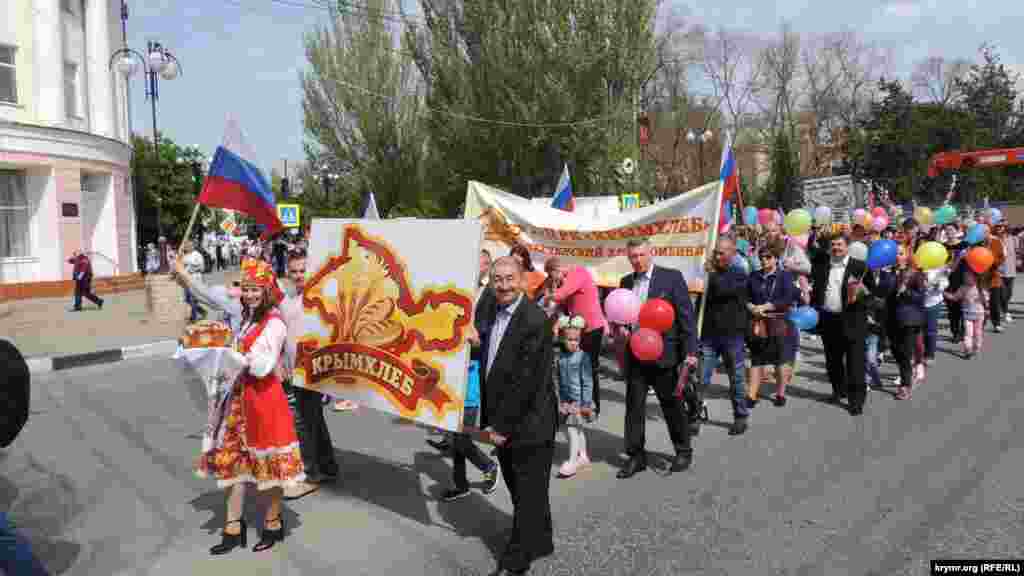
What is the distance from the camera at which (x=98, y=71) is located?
943 inches

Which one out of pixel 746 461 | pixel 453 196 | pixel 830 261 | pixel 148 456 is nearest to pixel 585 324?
pixel 746 461

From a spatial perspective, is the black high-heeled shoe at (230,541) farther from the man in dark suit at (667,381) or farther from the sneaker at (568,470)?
the man in dark suit at (667,381)

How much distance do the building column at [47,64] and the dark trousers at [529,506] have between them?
2254 centimetres

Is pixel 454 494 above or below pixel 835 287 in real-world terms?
below

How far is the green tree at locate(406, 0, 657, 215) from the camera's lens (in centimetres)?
2514

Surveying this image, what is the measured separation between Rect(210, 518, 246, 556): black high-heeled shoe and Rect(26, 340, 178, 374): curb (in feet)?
26.1

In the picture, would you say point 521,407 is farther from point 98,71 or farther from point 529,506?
point 98,71

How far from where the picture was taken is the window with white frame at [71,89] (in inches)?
903

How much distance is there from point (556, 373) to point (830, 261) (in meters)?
3.28

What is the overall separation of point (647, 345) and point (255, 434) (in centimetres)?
256

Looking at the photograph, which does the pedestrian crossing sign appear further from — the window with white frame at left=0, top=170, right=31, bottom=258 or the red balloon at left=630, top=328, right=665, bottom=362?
the red balloon at left=630, top=328, right=665, bottom=362

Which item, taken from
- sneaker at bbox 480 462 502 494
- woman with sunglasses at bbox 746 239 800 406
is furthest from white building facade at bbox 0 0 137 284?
woman with sunglasses at bbox 746 239 800 406

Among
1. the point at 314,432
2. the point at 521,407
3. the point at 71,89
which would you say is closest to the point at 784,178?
the point at 71,89

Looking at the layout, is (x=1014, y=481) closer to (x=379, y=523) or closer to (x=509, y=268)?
(x=509, y=268)
